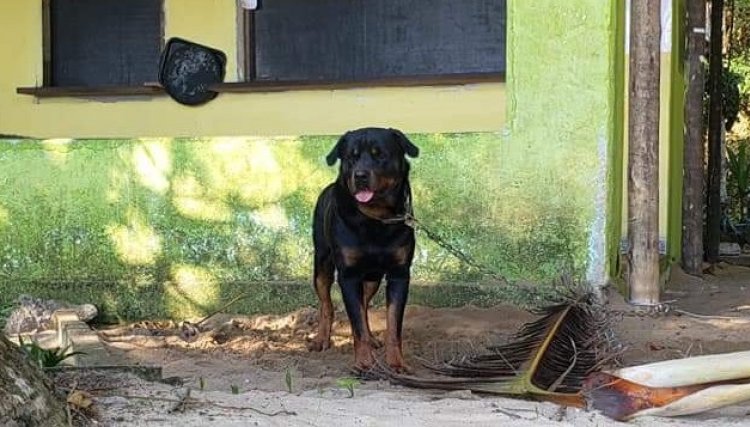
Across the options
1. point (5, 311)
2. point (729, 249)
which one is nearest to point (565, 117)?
point (5, 311)

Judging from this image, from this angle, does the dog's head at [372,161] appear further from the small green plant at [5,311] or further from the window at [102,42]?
the window at [102,42]

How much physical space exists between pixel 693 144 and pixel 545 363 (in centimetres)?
513

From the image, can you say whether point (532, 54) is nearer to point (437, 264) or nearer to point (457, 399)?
point (437, 264)

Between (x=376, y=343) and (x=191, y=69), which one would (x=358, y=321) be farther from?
(x=191, y=69)

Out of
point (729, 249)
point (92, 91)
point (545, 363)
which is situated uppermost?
point (92, 91)

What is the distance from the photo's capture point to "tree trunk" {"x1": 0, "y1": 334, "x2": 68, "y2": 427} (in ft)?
8.38

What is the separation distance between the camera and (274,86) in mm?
7785

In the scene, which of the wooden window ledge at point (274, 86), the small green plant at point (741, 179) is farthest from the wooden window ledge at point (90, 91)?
the small green plant at point (741, 179)

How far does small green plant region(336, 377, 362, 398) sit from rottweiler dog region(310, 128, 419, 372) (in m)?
0.16

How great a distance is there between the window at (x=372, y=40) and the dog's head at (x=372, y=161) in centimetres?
248

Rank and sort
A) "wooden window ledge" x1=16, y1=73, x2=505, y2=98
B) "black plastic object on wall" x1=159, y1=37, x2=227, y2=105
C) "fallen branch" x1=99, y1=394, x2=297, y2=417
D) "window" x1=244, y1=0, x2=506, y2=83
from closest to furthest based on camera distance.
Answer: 1. "fallen branch" x1=99, y1=394, x2=297, y2=417
2. "wooden window ledge" x1=16, y1=73, x2=505, y2=98
3. "window" x1=244, y1=0, x2=506, y2=83
4. "black plastic object on wall" x1=159, y1=37, x2=227, y2=105

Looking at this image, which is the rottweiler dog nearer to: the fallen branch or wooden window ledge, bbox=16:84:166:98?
the fallen branch

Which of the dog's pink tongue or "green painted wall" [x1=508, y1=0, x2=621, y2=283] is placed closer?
the dog's pink tongue

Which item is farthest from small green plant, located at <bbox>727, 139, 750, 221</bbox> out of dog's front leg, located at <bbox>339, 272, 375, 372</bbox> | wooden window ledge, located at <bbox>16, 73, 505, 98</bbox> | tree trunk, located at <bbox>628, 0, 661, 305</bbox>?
dog's front leg, located at <bbox>339, 272, 375, 372</bbox>
